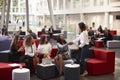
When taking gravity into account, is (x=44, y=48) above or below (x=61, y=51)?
above

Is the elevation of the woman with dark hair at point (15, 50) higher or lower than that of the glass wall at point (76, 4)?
lower

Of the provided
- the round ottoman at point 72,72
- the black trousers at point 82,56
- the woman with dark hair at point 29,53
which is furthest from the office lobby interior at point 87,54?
the black trousers at point 82,56

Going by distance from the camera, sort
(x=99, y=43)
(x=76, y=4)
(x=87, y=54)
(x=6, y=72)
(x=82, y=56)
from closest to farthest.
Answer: (x=6, y=72) < (x=82, y=56) < (x=87, y=54) < (x=99, y=43) < (x=76, y=4)

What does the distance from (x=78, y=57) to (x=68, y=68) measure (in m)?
1.22

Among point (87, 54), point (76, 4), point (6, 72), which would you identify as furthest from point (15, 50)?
point (76, 4)

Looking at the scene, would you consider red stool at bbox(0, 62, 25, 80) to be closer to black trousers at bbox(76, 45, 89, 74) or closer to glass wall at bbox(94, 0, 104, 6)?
black trousers at bbox(76, 45, 89, 74)

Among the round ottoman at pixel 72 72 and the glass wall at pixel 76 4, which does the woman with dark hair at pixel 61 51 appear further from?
the glass wall at pixel 76 4

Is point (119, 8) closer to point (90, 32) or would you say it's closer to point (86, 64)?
point (90, 32)

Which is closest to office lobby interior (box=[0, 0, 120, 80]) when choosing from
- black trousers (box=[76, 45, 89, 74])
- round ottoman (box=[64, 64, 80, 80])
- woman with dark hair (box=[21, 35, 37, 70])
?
round ottoman (box=[64, 64, 80, 80])

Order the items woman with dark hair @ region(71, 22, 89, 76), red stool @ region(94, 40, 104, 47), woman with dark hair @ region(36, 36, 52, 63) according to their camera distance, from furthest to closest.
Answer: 1. red stool @ region(94, 40, 104, 47)
2. woman with dark hair @ region(36, 36, 52, 63)
3. woman with dark hair @ region(71, 22, 89, 76)

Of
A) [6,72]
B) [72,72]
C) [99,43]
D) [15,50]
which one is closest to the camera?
[6,72]

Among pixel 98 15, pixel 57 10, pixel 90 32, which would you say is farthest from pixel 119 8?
pixel 57 10

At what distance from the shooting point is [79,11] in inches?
1331

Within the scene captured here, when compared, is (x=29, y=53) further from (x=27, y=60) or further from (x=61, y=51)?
(x=61, y=51)
